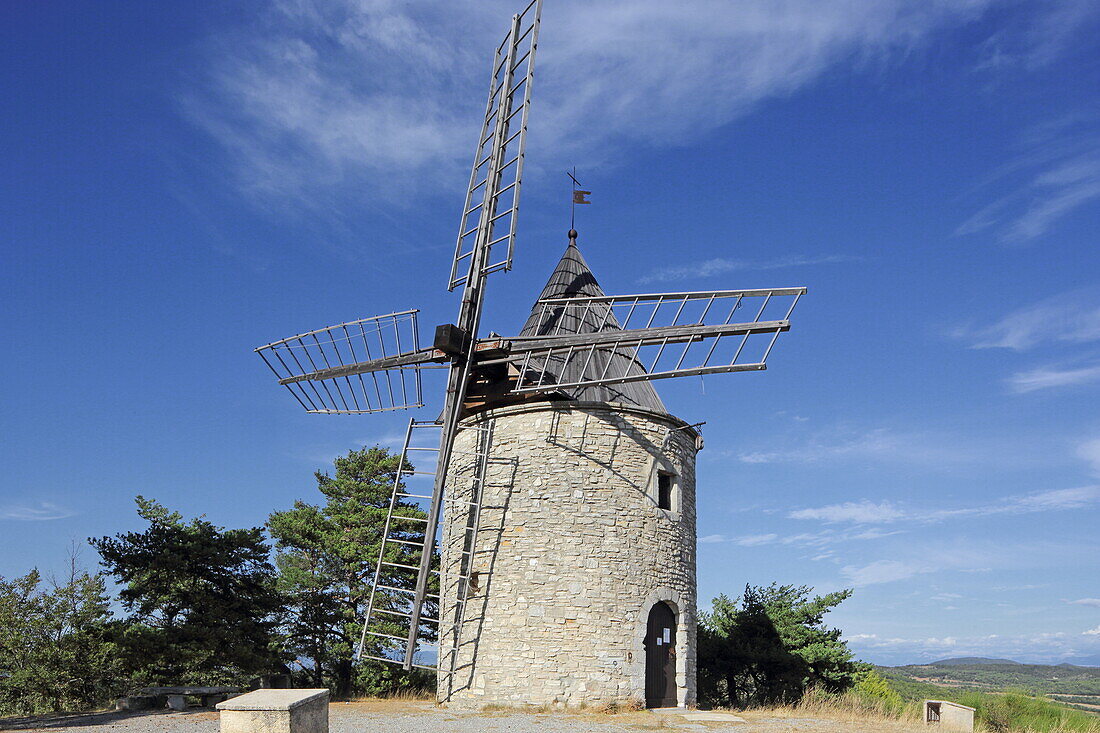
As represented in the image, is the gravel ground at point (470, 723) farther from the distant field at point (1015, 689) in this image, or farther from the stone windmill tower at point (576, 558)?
the distant field at point (1015, 689)

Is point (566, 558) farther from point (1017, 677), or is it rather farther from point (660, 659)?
point (1017, 677)

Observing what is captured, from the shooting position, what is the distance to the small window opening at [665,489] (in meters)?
16.5

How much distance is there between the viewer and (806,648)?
21.7m

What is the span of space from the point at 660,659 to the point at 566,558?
2805 millimetres

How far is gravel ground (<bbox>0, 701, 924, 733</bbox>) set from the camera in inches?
482

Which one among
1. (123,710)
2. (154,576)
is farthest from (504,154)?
(123,710)

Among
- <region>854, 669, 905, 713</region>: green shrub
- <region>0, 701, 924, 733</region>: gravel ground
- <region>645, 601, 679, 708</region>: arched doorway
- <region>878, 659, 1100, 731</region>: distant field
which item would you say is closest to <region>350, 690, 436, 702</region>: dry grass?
<region>0, 701, 924, 733</region>: gravel ground

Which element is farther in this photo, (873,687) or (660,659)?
(873,687)

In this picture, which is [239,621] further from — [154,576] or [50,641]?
[50,641]

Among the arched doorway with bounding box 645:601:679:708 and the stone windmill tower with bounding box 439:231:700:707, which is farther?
the arched doorway with bounding box 645:601:679:708

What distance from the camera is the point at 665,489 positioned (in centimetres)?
1661

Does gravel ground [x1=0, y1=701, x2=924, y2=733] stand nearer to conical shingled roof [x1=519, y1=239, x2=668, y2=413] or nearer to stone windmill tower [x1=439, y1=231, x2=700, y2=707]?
stone windmill tower [x1=439, y1=231, x2=700, y2=707]

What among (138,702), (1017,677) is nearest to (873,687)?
(138,702)

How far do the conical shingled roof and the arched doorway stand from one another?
4.16 meters
